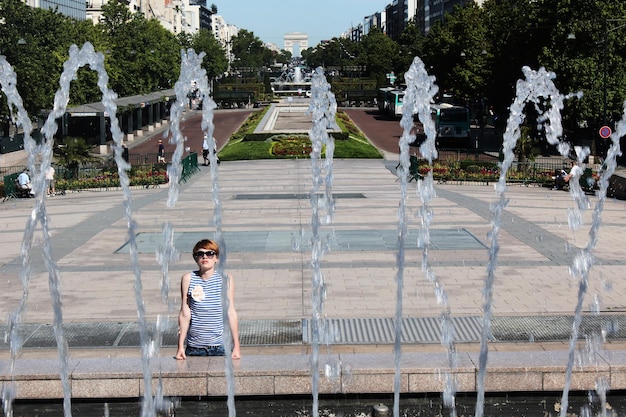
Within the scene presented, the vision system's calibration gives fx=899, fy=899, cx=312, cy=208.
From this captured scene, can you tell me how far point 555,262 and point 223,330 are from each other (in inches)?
372

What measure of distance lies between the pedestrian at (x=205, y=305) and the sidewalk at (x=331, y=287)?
0.82ft

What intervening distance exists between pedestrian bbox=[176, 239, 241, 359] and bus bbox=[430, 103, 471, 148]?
155 ft

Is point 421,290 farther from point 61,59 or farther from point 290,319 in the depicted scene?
point 61,59

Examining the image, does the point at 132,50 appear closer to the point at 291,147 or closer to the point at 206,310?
the point at 291,147

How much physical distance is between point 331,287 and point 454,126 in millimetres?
42398

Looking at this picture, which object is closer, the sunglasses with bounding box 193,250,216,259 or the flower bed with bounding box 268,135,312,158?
the sunglasses with bounding box 193,250,216,259

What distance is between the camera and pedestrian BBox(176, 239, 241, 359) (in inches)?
337

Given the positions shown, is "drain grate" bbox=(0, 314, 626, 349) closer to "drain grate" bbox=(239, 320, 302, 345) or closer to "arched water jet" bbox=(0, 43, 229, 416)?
"drain grate" bbox=(239, 320, 302, 345)

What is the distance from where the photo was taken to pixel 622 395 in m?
9.36

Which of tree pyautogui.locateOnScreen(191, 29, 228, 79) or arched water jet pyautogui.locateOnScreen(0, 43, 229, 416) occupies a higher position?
tree pyautogui.locateOnScreen(191, 29, 228, 79)

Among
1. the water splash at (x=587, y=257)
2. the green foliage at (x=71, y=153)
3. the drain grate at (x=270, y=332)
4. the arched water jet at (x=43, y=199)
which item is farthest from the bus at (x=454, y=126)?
the drain grate at (x=270, y=332)

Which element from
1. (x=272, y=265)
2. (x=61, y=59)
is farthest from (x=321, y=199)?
(x=61, y=59)

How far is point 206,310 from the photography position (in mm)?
8859

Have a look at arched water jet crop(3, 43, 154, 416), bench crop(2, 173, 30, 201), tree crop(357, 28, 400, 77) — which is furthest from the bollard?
tree crop(357, 28, 400, 77)
